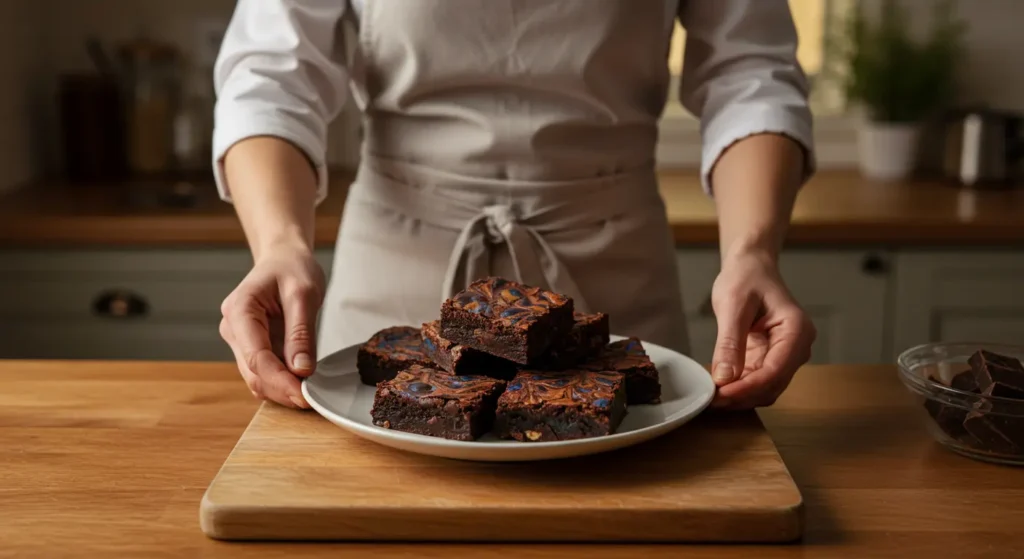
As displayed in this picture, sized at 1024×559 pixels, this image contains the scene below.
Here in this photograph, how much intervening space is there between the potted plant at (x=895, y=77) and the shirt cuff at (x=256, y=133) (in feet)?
5.50

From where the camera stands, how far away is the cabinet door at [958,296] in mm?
2074

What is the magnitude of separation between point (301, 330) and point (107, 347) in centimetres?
131

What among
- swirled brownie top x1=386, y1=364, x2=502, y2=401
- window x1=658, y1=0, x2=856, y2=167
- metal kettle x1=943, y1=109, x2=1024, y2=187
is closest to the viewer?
swirled brownie top x1=386, y1=364, x2=502, y2=401

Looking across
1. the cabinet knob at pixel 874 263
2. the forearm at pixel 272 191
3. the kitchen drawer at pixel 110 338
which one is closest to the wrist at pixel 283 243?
the forearm at pixel 272 191

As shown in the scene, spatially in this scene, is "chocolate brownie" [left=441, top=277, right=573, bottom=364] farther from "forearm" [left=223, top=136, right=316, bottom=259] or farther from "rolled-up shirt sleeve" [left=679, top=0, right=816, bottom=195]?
"rolled-up shirt sleeve" [left=679, top=0, right=816, bottom=195]

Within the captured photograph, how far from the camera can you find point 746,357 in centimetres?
102

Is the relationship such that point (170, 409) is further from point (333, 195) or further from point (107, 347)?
point (333, 195)

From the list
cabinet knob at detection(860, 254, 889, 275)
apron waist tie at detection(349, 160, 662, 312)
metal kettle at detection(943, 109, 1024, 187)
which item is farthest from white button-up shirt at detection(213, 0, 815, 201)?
metal kettle at detection(943, 109, 1024, 187)

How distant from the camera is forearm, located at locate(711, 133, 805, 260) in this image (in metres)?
1.09

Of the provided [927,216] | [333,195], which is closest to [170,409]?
[333,195]

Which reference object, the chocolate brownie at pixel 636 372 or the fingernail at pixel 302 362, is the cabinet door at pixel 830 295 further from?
the fingernail at pixel 302 362

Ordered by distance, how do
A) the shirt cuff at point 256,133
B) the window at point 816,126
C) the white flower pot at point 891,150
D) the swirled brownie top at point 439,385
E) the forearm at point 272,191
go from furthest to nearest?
the window at point 816,126 < the white flower pot at point 891,150 < the shirt cuff at point 256,133 < the forearm at point 272,191 < the swirled brownie top at point 439,385

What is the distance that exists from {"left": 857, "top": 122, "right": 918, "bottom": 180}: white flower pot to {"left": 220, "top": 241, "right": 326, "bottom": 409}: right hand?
184 centimetres

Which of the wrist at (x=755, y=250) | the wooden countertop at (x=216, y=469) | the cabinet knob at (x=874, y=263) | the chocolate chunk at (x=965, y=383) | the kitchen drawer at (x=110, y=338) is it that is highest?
the wrist at (x=755, y=250)
